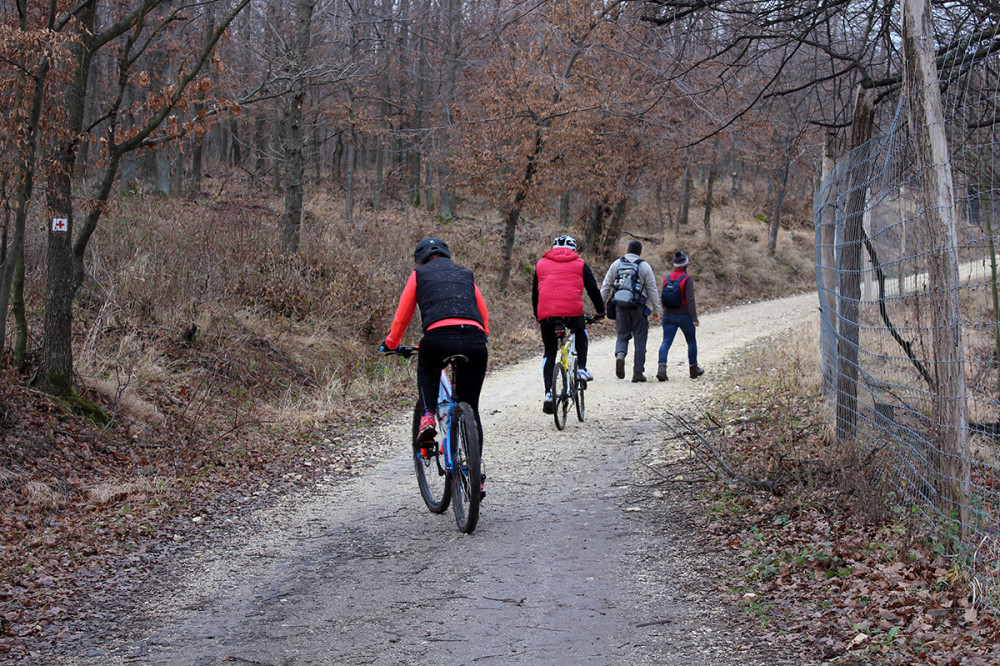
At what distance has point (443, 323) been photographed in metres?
6.10

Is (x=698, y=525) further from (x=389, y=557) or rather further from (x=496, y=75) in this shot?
(x=496, y=75)

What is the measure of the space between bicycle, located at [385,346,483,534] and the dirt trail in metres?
0.16

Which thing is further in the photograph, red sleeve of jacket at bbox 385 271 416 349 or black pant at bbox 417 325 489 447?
red sleeve of jacket at bbox 385 271 416 349

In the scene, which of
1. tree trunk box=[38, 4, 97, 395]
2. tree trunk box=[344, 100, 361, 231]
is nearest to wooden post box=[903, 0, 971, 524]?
tree trunk box=[38, 4, 97, 395]

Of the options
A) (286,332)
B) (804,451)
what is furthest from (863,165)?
(286,332)

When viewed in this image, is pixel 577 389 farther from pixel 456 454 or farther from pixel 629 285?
pixel 456 454

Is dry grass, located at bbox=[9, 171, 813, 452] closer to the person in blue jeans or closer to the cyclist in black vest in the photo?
the person in blue jeans

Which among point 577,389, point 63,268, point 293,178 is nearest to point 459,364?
point 577,389

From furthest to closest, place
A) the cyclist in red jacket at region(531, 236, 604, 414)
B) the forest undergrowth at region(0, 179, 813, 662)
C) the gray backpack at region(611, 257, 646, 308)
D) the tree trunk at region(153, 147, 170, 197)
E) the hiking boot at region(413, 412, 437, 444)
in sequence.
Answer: the tree trunk at region(153, 147, 170, 197)
the gray backpack at region(611, 257, 646, 308)
the cyclist in red jacket at region(531, 236, 604, 414)
the hiking boot at region(413, 412, 437, 444)
the forest undergrowth at region(0, 179, 813, 662)

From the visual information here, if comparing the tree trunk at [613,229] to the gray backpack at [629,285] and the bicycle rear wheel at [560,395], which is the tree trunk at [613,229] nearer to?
the gray backpack at [629,285]

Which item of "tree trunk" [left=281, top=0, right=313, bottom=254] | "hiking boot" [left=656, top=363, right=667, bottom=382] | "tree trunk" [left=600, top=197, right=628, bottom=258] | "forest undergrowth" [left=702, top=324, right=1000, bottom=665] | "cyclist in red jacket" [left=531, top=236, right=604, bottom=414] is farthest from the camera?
"tree trunk" [left=600, top=197, right=628, bottom=258]

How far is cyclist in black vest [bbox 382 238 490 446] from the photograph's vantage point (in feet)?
20.0

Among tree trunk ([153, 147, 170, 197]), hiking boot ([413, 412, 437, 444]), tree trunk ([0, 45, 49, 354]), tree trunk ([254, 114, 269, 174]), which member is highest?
tree trunk ([254, 114, 269, 174])

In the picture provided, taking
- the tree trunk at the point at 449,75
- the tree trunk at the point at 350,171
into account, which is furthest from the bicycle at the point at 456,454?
the tree trunk at the point at 350,171
